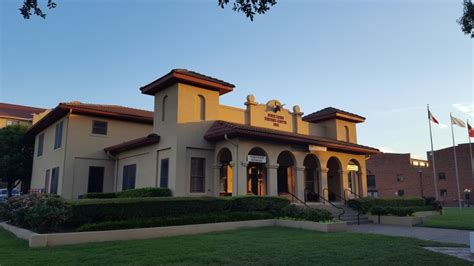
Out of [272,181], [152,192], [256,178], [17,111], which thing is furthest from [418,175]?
[17,111]

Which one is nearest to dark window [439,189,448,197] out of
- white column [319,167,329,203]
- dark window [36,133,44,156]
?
white column [319,167,329,203]

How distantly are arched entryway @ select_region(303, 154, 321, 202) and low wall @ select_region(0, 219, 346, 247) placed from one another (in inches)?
275

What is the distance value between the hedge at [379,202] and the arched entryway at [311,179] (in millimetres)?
2134

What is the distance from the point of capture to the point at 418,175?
185ft

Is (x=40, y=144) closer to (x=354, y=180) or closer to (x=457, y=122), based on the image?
(x=354, y=180)

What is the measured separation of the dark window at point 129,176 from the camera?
2008cm

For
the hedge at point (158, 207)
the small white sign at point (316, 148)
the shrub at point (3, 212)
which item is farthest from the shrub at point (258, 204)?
the shrub at point (3, 212)

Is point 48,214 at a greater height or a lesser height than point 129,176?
lesser

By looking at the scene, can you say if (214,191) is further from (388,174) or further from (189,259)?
(388,174)

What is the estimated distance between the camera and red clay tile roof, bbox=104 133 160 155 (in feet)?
59.3

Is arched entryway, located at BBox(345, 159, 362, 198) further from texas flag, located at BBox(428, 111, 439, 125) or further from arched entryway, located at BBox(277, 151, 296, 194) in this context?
texas flag, located at BBox(428, 111, 439, 125)

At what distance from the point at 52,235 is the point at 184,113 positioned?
8.82 m

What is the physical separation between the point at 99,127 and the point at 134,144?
14.2 feet

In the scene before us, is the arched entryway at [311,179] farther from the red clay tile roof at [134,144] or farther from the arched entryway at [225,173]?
the red clay tile roof at [134,144]
